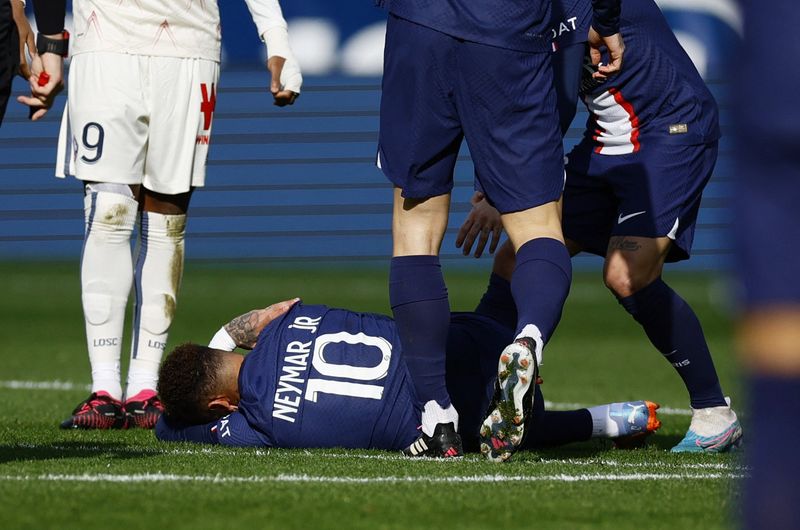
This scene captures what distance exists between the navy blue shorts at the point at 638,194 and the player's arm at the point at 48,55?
185cm

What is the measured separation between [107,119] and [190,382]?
1.31m

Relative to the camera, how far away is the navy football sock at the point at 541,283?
3650 millimetres

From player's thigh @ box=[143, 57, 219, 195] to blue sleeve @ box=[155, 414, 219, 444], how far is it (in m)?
1.13

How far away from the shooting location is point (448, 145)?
12.8 feet

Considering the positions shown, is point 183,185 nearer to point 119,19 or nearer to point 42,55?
point 119,19

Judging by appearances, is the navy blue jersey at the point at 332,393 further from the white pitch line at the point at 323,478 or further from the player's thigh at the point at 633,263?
the player's thigh at the point at 633,263

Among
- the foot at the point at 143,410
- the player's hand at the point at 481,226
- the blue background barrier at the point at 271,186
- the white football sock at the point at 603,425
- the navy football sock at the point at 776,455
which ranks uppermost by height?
the navy football sock at the point at 776,455

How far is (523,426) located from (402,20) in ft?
4.00

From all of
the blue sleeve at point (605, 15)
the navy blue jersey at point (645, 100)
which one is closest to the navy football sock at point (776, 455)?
the blue sleeve at point (605, 15)

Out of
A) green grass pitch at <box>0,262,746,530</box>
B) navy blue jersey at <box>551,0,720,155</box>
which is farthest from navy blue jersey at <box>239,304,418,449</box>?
navy blue jersey at <box>551,0,720,155</box>

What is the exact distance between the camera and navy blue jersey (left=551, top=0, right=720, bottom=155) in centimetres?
483

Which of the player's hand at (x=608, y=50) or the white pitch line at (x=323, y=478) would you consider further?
the player's hand at (x=608, y=50)

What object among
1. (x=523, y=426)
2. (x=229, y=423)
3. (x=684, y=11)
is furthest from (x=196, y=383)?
(x=684, y=11)

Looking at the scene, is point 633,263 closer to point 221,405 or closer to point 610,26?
point 610,26
